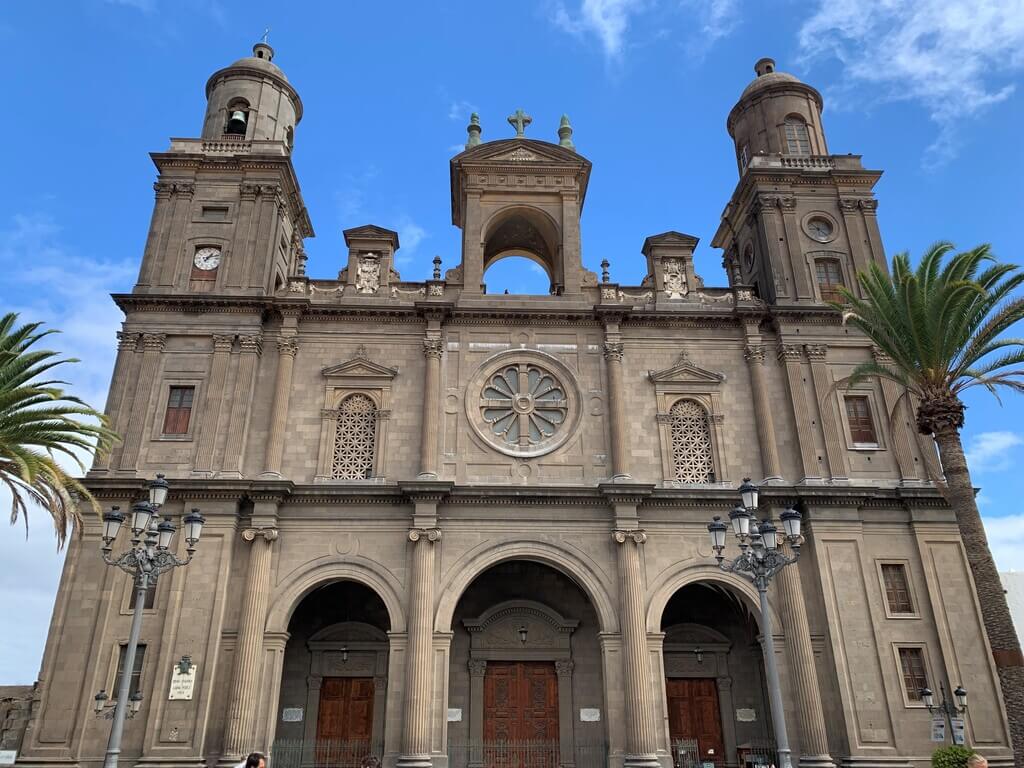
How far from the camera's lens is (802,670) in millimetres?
20719

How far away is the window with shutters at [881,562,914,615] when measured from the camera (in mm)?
21812

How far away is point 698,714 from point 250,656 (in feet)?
42.0

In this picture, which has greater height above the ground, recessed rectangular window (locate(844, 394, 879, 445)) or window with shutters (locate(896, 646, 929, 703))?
recessed rectangular window (locate(844, 394, 879, 445))

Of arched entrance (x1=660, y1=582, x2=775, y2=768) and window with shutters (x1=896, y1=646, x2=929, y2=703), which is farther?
arched entrance (x1=660, y1=582, x2=775, y2=768)

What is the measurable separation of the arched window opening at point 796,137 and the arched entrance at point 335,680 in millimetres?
21933

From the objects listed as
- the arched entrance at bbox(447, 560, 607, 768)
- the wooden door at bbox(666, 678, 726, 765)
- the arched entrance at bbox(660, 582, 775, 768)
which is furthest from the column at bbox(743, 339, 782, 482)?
the arched entrance at bbox(447, 560, 607, 768)

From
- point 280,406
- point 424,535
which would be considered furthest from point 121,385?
point 424,535

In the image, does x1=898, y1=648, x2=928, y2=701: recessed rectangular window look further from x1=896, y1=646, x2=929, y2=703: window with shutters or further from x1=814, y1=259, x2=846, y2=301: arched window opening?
x1=814, y1=259, x2=846, y2=301: arched window opening

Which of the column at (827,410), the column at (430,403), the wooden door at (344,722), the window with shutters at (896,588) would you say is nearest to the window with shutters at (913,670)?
the window with shutters at (896,588)

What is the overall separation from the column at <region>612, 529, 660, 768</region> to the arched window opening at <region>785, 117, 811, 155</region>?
1650cm

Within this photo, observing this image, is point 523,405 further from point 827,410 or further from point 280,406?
point 827,410

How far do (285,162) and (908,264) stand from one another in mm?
19699

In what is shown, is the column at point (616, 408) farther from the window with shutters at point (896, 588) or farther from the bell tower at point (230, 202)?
the bell tower at point (230, 202)

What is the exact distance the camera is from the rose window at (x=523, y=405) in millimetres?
24219
